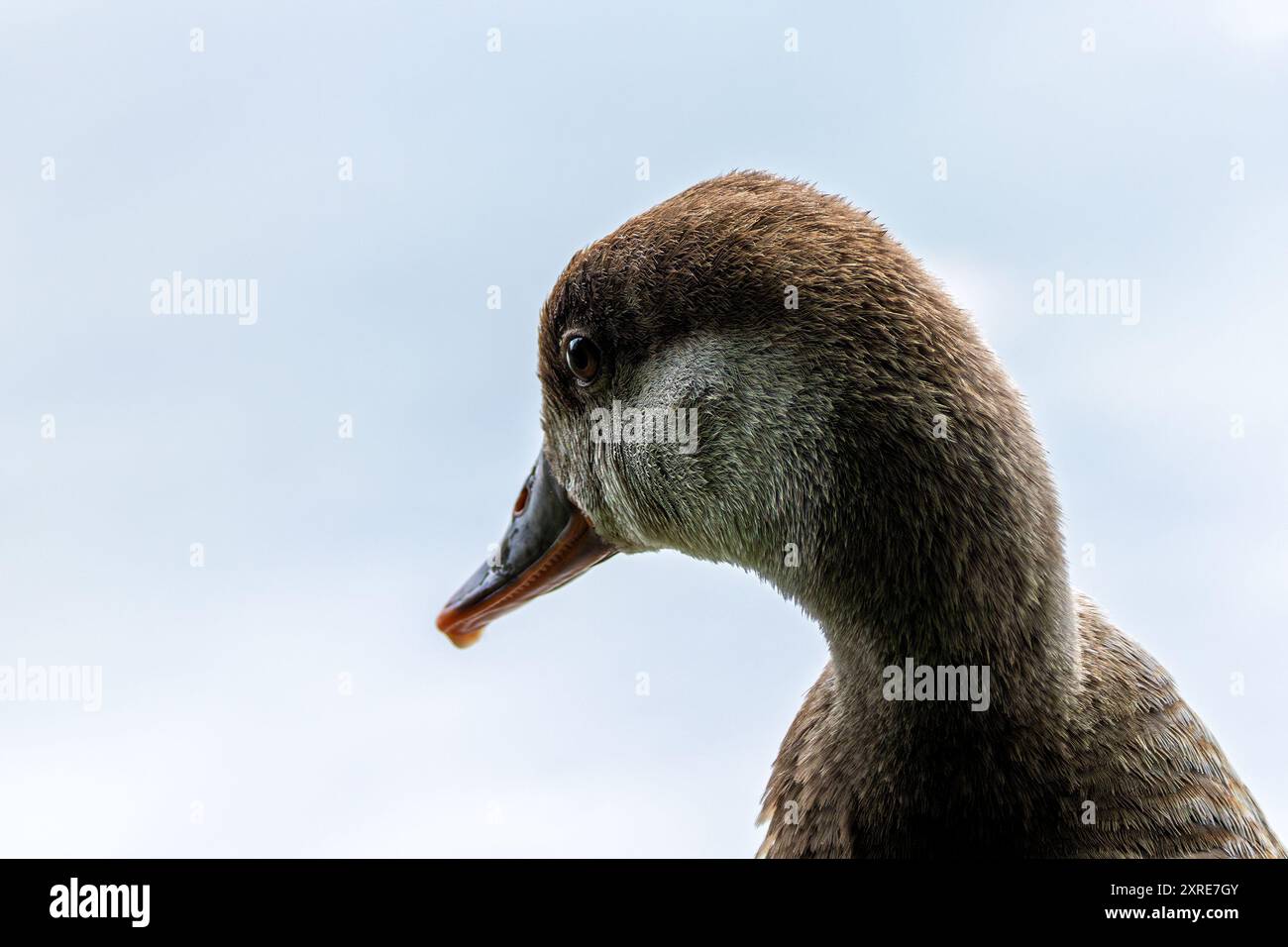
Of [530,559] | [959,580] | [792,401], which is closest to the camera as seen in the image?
[959,580]

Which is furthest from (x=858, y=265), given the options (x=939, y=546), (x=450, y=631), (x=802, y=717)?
(x=450, y=631)

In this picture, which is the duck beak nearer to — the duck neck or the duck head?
the duck head

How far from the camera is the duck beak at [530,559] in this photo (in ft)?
12.3

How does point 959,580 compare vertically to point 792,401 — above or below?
below

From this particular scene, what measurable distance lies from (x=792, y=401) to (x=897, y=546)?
0.42 metres

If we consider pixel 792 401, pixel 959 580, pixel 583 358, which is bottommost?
pixel 959 580

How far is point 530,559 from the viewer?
383 centimetres

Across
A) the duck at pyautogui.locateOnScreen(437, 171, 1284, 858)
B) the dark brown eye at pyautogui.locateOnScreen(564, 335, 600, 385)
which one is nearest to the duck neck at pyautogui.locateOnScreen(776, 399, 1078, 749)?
the duck at pyautogui.locateOnScreen(437, 171, 1284, 858)

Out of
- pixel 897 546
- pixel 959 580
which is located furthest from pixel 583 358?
pixel 959 580

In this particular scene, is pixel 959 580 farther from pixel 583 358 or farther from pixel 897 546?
pixel 583 358

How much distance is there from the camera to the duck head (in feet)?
8.60

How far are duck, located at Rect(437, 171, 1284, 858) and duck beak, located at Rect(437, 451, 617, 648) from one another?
66cm

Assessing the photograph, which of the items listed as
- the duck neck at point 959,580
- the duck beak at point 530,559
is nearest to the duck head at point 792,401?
the duck neck at point 959,580

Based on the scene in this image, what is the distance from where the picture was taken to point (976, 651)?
8.53ft
